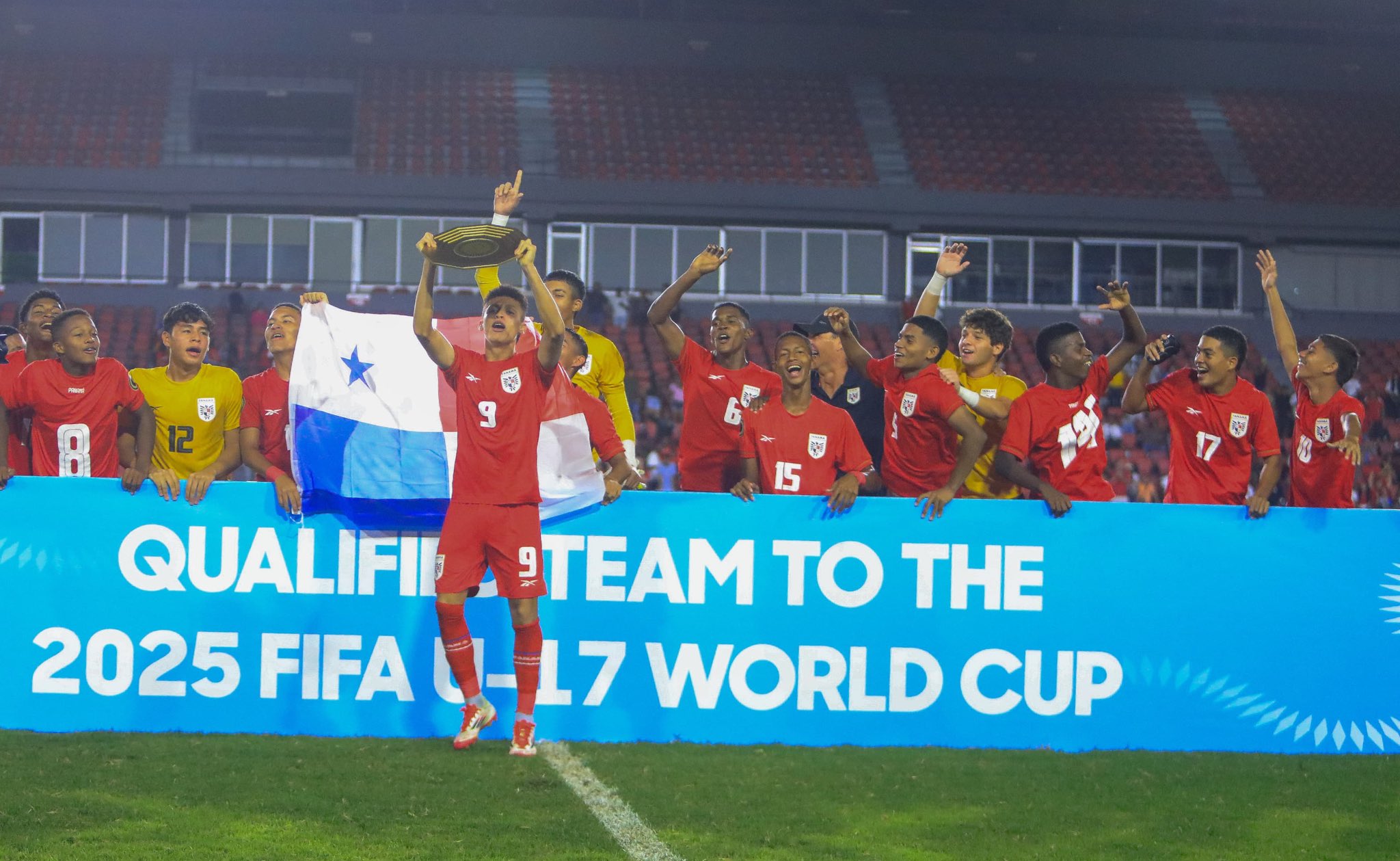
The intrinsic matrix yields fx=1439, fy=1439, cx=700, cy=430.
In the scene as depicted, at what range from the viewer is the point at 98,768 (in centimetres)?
528

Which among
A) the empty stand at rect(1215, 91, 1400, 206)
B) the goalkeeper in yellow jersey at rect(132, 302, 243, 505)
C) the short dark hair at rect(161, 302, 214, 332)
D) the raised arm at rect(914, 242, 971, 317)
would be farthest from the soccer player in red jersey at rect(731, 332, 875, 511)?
the empty stand at rect(1215, 91, 1400, 206)

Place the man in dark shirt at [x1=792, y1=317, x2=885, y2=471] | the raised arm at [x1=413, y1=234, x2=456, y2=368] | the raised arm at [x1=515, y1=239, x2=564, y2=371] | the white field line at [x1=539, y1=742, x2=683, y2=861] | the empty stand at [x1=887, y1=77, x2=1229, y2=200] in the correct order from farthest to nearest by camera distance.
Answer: the empty stand at [x1=887, y1=77, x2=1229, y2=200], the man in dark shirt at [x1=792, y1=317, x2=885, y2=471], the raised arm at [x1=413, y1=234, x2=456, y2=368], the raised arm at [x1=515, y1=239, x2=564, y2=371], the white field line at [x1=539, y1=742, x2=683, y2=861]

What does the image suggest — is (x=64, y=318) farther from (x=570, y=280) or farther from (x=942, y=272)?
(x=942, y=272)

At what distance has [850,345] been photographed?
7.23 m

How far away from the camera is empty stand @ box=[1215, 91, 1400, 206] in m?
26.0

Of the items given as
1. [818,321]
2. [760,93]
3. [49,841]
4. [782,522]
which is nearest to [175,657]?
[49,841]

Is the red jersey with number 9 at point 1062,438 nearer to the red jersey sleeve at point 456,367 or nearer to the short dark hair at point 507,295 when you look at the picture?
the short dark hair at point 507,295

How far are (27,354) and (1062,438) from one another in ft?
16.4

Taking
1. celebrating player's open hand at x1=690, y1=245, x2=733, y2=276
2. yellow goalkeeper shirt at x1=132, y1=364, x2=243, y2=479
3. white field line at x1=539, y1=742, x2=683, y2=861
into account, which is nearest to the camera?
white field line at x1=539, y1=742, x2=683, y2=861

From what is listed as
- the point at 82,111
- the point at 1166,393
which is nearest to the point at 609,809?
the point at 1166,393

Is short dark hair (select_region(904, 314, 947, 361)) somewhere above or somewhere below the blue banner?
above

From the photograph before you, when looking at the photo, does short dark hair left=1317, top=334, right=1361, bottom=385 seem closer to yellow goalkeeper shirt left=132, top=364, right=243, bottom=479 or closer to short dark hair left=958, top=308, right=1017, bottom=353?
short dark hair left=958, top=308, right=1017, bottom=353

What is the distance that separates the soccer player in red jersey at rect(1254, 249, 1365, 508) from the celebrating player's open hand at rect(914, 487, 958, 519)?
73.2 inches

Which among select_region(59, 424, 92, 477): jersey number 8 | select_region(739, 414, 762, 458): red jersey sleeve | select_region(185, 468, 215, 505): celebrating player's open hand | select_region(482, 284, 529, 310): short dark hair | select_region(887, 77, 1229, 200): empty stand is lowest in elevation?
select_region(185, 468, 215, 505): celebrating player's open hand
